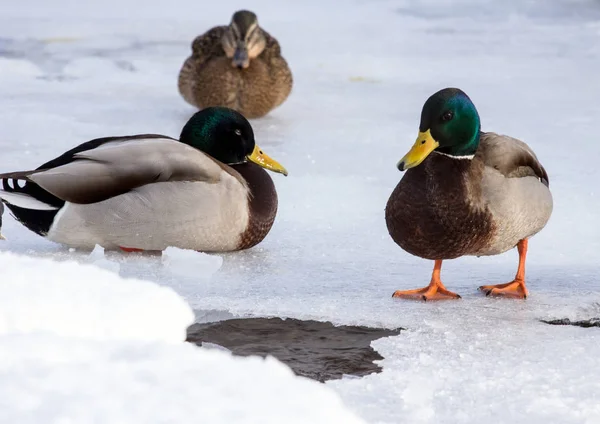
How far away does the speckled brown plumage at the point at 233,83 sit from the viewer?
23.5 ft

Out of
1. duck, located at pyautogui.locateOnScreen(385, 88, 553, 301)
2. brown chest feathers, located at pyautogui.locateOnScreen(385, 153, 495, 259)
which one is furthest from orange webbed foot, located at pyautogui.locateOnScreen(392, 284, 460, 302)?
brown chest feathers, located at pyautogui.locateOnScreen(385, 153, 495, 259)

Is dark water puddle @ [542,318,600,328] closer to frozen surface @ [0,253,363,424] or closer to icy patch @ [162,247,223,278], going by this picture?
frozen surface @ [0,253,363,424]

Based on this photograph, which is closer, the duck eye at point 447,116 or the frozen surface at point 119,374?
the frozen surface at point 119,374

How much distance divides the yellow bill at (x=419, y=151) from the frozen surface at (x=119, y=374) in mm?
978

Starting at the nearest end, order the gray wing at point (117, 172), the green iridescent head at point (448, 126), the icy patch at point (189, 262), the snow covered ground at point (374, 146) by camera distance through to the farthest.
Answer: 1. the snow covered ground at point (374, 146)
2. the green iridescent head at point (448, 126)
3. the icy patch at point (189, 262)
4. the gray wing at point (117, 172)

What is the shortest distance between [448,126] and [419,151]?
0.43 feet

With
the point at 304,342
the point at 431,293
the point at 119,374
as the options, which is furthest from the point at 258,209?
the point at 119,374

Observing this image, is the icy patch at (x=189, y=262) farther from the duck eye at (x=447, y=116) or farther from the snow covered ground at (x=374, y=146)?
the duck eye at (x=447, y=116)

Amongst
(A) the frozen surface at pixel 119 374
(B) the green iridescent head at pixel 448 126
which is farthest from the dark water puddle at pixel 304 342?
(B) the green iridescent head at pixel 448 126

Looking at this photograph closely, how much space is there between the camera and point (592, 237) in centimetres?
446

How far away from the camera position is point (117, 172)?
13.8ft

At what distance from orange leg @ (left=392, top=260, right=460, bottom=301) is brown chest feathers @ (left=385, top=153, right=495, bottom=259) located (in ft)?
0.31

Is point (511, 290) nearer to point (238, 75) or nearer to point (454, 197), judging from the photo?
point (454, 197)

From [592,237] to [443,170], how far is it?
1.04m
